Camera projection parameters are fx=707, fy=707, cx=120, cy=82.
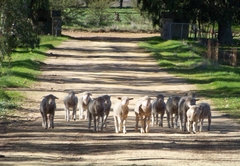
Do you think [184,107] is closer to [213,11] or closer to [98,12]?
[213,11]

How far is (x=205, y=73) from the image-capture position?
3447cm

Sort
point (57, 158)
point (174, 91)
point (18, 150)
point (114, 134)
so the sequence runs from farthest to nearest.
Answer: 1. point (174, 91)
2. point (114, 134)
3. point (18, 150)
4. point (57, 158)

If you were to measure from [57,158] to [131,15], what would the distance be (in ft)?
265

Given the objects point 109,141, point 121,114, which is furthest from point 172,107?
point 109,141

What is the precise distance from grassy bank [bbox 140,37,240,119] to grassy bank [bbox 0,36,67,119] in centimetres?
701

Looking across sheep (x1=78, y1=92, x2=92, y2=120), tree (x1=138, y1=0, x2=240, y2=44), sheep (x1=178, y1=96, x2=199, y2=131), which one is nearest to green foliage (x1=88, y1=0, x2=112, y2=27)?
tree (x1=138, y1=0, x2=240, y2=44)

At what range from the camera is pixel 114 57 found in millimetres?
47031

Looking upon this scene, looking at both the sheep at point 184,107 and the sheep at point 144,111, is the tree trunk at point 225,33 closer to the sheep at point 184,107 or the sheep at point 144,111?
the sheep at point 184,107

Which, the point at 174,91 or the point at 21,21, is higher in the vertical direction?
the point at 21,21

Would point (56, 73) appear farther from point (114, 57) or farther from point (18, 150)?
point (18, 150)

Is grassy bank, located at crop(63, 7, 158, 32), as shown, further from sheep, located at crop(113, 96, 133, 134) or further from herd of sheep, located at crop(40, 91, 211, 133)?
sheep, located at crop(113, 96, 133, 134)

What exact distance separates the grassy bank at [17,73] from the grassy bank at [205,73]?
23.0 ft

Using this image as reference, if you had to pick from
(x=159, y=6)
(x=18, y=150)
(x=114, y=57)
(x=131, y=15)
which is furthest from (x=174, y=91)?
(x=131, y=15)

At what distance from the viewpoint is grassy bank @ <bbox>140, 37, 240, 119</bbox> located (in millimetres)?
25484
